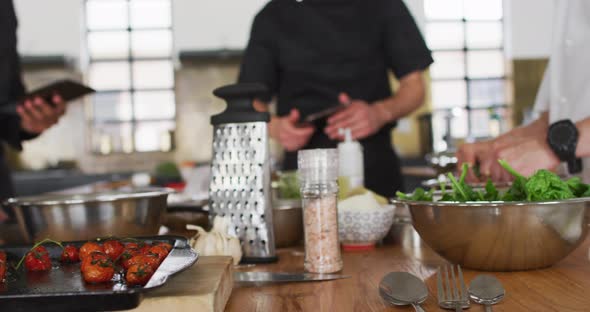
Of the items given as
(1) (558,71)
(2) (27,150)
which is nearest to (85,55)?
(2) (27,150)

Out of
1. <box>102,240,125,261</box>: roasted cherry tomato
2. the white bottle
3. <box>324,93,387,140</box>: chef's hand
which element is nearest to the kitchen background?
<box>324,93,387,140</box>: chef's hand

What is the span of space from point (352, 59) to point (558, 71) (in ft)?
2.46

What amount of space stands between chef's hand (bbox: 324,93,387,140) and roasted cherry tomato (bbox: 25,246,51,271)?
116 centimetres

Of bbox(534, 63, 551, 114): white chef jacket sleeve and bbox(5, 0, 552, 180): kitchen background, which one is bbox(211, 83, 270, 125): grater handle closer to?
bbox(534, 63, 551, 114): white chef jacket sleeve

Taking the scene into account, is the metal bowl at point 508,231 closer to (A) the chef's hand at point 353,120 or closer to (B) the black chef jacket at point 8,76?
(A) the chef's hand at point 353,120

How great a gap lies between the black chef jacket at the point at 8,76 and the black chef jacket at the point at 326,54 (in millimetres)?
947

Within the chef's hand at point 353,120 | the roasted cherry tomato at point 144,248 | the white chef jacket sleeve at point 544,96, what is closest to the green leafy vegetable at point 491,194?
the roasted cherry tomato at point 144,248

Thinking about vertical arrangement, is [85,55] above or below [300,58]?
above

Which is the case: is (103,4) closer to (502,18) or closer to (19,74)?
(502,18)

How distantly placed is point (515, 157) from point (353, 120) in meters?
0.70

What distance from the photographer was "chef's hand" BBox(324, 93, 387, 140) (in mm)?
1886

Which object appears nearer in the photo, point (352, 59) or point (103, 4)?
point (352, 59)

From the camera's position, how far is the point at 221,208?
104 cm

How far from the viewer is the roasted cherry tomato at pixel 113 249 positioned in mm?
800
